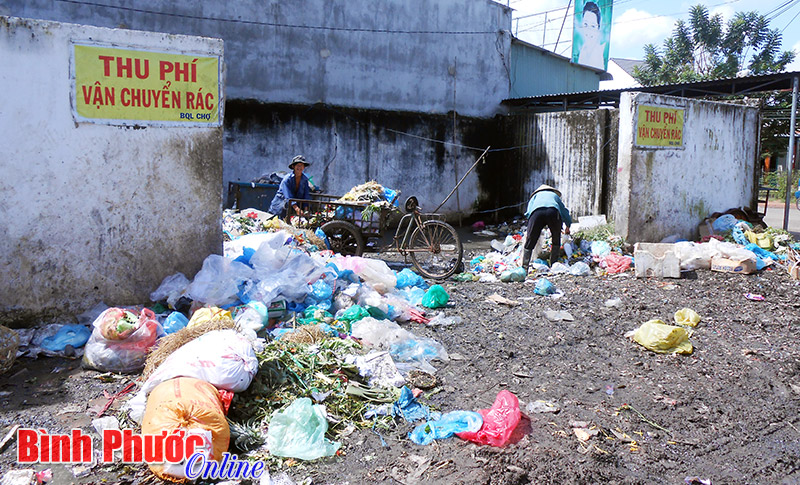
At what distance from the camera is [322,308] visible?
5578 millimetres

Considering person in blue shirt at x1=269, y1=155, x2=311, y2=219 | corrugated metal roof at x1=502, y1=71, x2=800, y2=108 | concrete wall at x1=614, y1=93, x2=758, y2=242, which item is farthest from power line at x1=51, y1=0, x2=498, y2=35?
concrete wall at x1=614, y1=93, x2=758, y2=242

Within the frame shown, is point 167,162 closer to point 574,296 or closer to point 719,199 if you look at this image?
point 574,296

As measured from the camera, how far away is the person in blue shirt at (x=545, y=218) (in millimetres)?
8320

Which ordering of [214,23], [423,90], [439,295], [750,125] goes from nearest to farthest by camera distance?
[439,295]
[214,23]
[750,125]
[423,90]

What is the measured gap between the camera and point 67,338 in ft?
16.0

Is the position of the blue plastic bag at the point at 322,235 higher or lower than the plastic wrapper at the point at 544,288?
higher

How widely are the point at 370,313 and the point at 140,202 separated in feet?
7.58

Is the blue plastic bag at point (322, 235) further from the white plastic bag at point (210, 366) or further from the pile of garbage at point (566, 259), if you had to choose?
the white plastic bag at point (210, 366)

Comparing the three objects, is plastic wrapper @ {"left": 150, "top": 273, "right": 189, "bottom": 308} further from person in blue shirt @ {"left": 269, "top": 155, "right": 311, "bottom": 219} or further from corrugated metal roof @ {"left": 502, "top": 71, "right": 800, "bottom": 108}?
corrugated metal roof @ {"left": 502, "top": 71, "right": 800, "bottom": 108}

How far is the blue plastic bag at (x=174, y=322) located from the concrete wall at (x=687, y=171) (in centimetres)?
717

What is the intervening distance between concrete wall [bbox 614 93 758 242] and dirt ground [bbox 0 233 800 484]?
3.24 metres

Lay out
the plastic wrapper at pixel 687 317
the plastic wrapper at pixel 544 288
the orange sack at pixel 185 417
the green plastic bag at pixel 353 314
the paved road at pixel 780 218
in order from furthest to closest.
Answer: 1. the paved road at pixel 780 218
2. the plastic wrapper at pixel 544 288
3. the plastic wrapper at pixel 687 317
4. the green plastic bag at pixel 353 314
5. the orange sack at pixel 185 417

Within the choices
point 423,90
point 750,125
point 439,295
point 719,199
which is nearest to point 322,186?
point 423,90

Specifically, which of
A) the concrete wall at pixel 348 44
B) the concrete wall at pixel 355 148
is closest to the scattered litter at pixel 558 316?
the concrete wall at pixel 355 148
